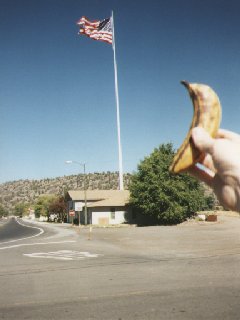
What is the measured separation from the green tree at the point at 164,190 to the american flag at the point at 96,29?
15.5 metres

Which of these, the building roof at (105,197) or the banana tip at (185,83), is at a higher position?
the building roof at (105,197)

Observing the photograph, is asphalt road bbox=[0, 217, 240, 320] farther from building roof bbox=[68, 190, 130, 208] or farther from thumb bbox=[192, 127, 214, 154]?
building roof bbox=[68, 190, 130, 208]

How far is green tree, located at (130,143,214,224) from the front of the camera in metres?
48.4

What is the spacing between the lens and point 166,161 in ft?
167

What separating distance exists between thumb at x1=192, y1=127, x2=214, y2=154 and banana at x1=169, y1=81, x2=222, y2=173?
19mm

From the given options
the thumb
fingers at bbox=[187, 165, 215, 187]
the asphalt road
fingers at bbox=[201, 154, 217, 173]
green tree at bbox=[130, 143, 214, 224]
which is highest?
green tree at bbox=[130, 143, 214, 224]

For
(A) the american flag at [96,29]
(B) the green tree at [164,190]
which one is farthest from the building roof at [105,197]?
(A) the american flag at [96,29]

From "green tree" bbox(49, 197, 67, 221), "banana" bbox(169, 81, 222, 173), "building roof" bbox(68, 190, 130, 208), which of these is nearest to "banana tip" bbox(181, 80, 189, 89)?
"banana" bbox(169, 81, 222, 173)

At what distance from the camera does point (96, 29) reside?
1863 inches

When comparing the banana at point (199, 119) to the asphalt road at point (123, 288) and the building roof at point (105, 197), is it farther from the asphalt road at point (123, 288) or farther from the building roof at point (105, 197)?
the building roof at point (105, 197)

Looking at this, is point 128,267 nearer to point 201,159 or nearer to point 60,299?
point 60,299

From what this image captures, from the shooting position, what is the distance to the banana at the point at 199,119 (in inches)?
58.9

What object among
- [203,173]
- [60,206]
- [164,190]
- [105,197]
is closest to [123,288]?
[203,173]

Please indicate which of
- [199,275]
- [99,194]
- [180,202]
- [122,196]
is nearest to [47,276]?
[199,275]
